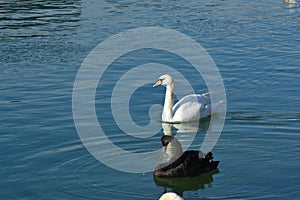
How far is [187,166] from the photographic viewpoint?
12.3 metres

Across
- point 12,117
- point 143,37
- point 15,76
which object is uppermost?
point 143,37

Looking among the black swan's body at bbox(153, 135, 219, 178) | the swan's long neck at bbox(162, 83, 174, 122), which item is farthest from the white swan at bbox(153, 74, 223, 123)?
the black swan's body at bbox(153, 135, 219, 178)

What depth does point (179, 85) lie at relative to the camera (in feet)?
64.2

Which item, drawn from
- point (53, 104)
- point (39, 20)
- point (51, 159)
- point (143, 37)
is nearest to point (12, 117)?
point (53, 104)

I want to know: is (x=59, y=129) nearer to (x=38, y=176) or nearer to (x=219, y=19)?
(x=38, y=176)

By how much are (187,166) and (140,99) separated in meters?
5.65

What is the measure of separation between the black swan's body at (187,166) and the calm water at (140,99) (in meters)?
0.16

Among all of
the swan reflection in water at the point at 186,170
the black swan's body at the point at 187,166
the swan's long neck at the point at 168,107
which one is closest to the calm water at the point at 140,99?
the swan reflection in water at the point at 186,170

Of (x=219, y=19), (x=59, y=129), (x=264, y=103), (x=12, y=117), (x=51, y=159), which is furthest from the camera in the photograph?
(x=219, y=19)

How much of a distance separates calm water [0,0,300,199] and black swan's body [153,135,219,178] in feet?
0.51

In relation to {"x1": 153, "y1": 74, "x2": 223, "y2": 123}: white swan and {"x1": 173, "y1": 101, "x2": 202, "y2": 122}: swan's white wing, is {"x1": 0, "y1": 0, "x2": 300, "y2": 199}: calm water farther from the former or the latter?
{"x1": 173, "y1": 101, "x2": 202, "y2": 122}: swan's white wing

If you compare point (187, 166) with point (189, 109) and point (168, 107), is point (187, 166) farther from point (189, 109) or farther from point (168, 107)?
point (168, 107)

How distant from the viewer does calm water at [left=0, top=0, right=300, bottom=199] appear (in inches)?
464

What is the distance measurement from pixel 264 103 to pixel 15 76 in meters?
7.45
